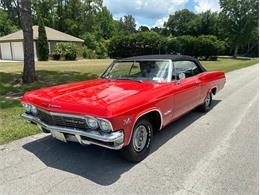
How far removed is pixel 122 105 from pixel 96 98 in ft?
1.62

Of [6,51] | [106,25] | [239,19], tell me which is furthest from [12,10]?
[239,19]

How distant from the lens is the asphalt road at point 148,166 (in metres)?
3.06

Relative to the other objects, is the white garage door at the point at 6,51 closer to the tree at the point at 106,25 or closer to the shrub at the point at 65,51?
the shrub at the point at 65,51

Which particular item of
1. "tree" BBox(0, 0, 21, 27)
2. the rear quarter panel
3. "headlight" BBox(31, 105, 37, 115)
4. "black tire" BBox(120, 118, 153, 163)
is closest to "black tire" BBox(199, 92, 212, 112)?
the rear quarter panel

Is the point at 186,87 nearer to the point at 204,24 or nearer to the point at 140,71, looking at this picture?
the point at 140,71

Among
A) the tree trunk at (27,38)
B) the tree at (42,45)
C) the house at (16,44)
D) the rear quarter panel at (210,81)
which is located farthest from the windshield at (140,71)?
Result: the house at (16,44)

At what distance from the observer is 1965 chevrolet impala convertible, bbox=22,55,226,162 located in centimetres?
326

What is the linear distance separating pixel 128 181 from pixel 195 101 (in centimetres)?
303

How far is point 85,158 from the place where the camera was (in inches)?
151

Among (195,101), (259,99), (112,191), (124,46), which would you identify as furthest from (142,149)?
(124,46)

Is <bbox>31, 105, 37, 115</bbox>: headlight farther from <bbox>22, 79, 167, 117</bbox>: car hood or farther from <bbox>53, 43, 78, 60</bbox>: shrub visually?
<bbox>53, 43, 78, 60</bbox>: shrub

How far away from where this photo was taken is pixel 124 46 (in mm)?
42438

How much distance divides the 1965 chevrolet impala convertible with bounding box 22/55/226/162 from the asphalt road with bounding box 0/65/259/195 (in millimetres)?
382

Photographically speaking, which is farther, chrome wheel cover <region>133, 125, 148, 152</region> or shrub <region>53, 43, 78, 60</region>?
shrub <region>53, 43, 78, 60</region>
